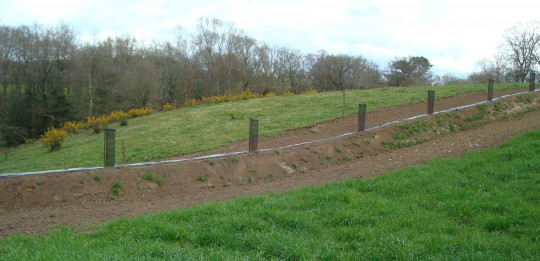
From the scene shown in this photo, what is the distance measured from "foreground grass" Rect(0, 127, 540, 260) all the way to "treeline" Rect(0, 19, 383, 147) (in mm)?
35834

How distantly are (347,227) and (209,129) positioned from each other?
13.4 metres

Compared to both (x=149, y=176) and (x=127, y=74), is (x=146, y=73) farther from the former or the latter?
(x=149, y=176)

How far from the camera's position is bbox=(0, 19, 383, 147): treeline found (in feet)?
144

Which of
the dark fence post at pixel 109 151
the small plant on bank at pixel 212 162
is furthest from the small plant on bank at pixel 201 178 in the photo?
the dark fence post at pixel 109 151

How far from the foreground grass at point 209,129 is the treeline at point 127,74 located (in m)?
19.8

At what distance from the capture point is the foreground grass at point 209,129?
15.2 meters

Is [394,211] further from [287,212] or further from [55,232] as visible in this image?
[55,232]

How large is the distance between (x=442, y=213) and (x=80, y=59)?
163ft

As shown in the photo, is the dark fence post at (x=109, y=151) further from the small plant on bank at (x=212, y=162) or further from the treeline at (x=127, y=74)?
the treeline at (x=127, y=74)

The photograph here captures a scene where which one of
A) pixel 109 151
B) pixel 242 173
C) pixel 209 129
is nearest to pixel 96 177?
pixel 109 151

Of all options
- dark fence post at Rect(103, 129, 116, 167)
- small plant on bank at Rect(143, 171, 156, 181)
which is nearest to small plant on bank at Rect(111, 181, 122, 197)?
small plant on bank at Rect(143, 171, 156, 181)

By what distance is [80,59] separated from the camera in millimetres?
48562

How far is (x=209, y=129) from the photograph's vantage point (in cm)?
1825

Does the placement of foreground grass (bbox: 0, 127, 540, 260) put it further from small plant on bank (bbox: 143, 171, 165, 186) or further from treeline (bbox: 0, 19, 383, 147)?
treeline (bbox: 0, 19, 383, 147)
